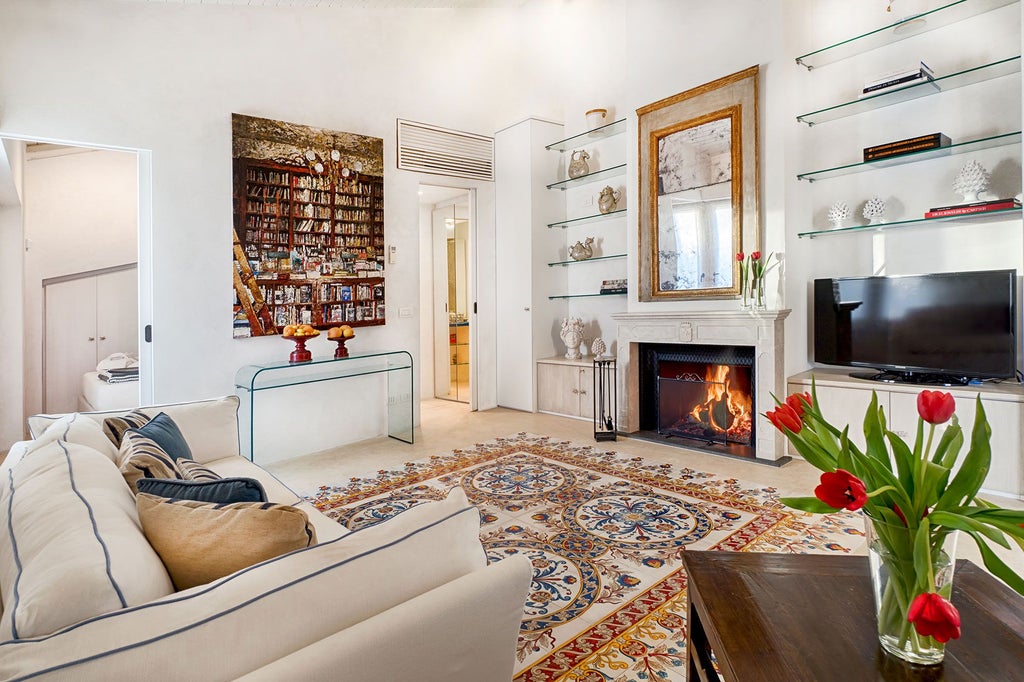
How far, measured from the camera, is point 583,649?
1.86 metres

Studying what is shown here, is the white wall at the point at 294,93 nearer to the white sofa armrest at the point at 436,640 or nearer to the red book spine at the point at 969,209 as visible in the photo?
the red book spine at the point at 969,209

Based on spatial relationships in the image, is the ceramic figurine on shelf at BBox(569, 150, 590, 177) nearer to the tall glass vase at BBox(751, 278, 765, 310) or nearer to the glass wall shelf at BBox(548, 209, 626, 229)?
the glass wall shelf at BBox(548, 209, 626, 229)

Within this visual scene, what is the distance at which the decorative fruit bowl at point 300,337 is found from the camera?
13.6 feet

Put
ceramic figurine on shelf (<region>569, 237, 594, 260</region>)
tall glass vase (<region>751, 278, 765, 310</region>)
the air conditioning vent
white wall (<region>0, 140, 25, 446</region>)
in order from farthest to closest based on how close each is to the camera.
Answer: ceramic figurine on shelf (<region>569, 237, 594, 260</region>) < the air conditioning vent < white wall (<region>0, 140, 25, 446</region>) < tall glass vase (<region>751, 278, 765, 310</region>)

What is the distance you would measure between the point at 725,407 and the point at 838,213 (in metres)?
1.63

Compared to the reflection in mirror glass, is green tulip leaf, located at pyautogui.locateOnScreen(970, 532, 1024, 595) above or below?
below

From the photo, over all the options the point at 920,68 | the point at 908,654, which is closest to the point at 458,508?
the point at 908,654

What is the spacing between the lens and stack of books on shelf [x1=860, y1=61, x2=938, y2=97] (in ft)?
11.5

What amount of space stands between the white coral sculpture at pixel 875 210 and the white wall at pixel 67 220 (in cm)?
659

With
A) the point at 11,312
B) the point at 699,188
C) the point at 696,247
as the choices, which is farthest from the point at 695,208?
the point at 11,312

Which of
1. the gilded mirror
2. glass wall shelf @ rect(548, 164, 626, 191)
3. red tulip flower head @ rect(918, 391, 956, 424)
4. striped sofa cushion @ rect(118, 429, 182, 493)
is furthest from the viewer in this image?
glass wall shelf @ rect(548, 164, 626, 191)

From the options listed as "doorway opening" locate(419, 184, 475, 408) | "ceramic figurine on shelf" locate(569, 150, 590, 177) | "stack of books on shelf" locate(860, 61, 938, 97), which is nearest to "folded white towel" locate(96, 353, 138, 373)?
"doorway opening" locate(419, 184, 475, 408)

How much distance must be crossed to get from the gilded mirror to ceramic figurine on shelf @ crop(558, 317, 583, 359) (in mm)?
956

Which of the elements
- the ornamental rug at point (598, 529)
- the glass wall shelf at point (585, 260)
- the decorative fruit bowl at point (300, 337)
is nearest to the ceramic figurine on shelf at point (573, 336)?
the glass wall shelf at point (585, 260)
